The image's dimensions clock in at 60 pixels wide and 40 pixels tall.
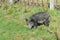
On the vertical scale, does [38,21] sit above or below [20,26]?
above

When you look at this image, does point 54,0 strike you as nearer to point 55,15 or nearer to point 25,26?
point 55,15

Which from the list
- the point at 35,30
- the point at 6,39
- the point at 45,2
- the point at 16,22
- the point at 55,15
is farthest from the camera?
the point at 45,2

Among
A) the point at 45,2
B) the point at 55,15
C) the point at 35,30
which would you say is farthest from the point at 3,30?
the point at 45,2

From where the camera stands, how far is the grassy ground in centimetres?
627

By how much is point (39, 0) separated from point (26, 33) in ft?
11.2

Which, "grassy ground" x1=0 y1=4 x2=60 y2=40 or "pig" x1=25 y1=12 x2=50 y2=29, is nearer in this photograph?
"grassy ground" x1=0 y1=4 x2=60 y2=40

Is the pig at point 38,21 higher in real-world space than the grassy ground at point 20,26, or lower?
higher

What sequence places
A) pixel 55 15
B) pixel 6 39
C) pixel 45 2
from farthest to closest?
1. pixel 45 2
2. pixel 55 15
3. pixel 6 39

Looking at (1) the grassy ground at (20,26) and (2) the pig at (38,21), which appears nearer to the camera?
(1) the grassy ground at (20,26)

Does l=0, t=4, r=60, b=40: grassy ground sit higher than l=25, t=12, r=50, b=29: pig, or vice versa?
l=25, t=12, r=50, b=29: pig

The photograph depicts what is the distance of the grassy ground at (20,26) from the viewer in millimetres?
6273

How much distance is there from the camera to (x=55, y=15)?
8195mm

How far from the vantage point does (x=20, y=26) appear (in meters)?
7.11

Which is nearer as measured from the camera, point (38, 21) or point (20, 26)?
point (38, 21)
